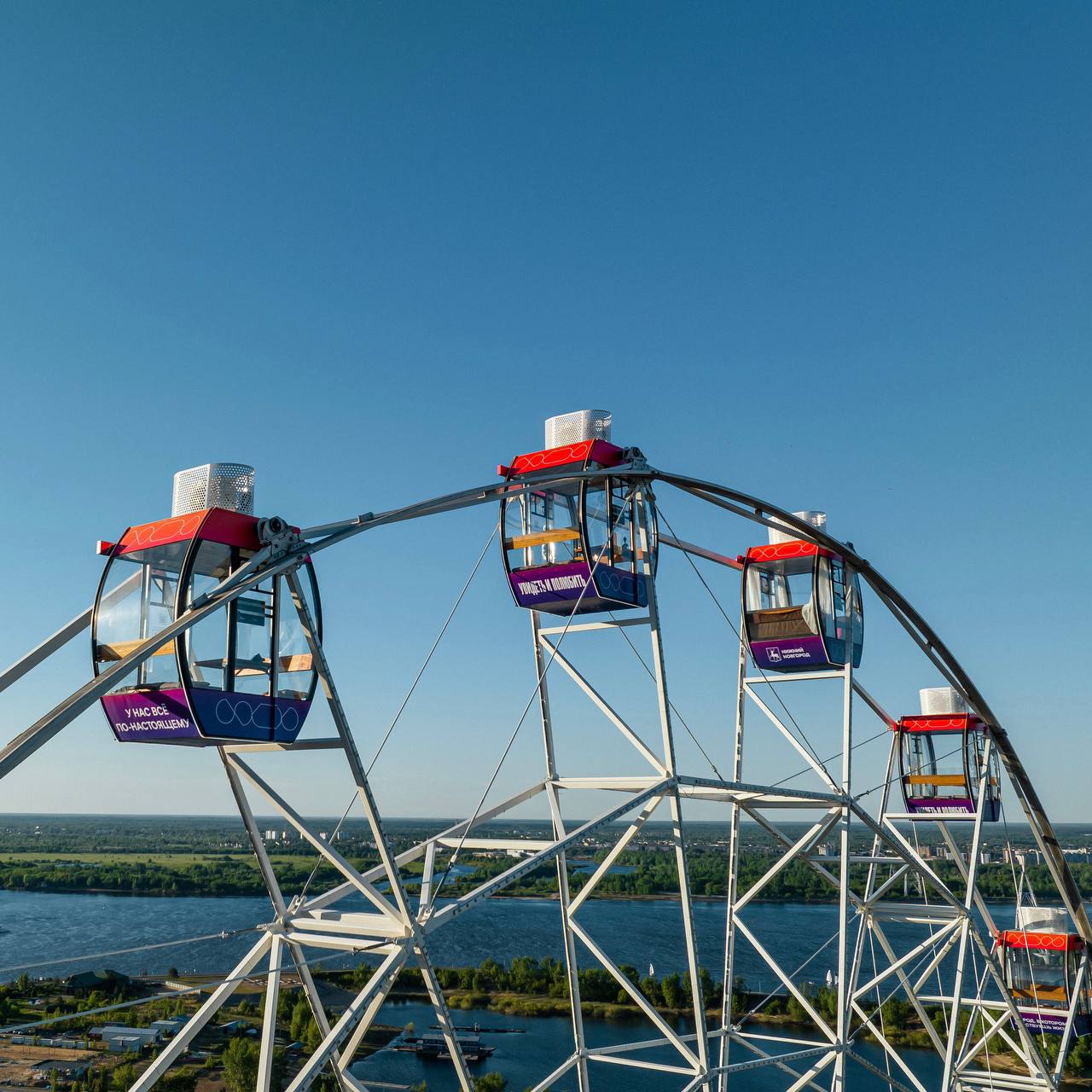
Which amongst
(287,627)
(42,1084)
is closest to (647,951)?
(42,1084)

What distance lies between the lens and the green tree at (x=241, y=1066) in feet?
200

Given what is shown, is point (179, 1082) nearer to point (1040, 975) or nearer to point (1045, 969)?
point (1040, 975)

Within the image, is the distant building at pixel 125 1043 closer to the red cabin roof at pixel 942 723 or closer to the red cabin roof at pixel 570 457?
the red cabin roof at pixel 942 723

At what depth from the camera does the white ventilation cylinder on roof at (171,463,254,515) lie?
1232 cm

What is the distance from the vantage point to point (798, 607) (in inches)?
814

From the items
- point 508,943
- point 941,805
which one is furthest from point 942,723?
point 508,943

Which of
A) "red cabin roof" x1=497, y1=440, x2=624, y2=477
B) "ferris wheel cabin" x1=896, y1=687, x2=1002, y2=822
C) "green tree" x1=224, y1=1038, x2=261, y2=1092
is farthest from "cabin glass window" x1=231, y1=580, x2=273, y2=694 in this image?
"green tree" x1=224, y1=1038, x2=261, y2=1092

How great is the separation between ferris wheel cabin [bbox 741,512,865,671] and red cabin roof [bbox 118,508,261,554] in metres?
11.6

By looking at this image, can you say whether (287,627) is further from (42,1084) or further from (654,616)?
(42,1084)

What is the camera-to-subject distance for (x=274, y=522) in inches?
455

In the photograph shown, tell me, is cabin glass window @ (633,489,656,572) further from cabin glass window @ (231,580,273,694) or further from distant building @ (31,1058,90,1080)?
distant building @ (31,1058,90,1080)

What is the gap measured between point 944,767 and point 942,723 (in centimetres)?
104

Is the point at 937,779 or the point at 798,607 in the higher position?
the point at 798,607

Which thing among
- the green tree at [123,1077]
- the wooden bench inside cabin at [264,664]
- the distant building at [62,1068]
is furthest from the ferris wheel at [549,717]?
the distant building at [62,1068]
